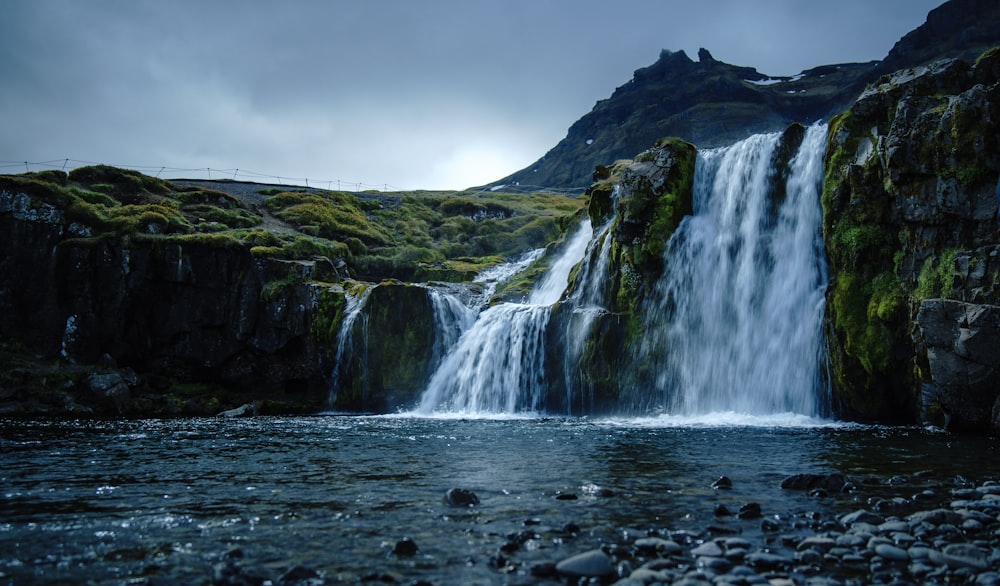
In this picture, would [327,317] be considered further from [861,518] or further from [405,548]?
[861,518]

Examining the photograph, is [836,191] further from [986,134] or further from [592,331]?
[592,331]

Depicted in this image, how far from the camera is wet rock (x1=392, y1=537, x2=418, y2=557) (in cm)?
718

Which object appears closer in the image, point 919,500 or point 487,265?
point 919,500

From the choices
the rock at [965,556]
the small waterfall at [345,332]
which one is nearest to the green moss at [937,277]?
the rock at [965,556]

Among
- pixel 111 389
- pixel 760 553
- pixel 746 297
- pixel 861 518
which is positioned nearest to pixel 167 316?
pixel 111 389

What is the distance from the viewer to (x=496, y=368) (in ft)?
113

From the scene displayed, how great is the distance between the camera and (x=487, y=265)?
58.6 meters

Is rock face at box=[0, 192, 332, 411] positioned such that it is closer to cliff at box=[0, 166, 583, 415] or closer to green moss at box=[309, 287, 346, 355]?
cliff at box=[0, 166, 583, 415]

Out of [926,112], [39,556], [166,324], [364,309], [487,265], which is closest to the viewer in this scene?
[39,556]

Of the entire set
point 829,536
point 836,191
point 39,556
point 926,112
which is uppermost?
point 926,112

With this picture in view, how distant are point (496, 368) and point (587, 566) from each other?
91.9ft


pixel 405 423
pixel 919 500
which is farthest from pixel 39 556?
pixel 405 423

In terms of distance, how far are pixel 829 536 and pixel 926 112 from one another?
2037cm

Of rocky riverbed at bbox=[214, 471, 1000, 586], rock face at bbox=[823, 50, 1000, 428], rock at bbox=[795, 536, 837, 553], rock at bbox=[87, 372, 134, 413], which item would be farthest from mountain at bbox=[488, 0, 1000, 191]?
rock at bbox=[795, 536, 837, 553]
